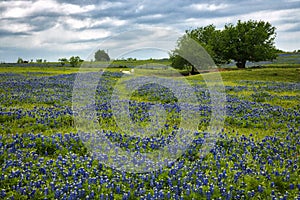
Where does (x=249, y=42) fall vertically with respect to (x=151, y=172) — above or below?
above

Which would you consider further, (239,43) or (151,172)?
(239,43)

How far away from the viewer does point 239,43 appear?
57500 millimetres

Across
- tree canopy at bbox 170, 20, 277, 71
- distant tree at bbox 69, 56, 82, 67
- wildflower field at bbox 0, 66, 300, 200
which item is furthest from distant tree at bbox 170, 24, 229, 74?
wildflower field at bbox 0, 66, 300, 200

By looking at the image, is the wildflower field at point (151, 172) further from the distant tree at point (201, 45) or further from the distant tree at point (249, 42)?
the distant tree at point (249, 42)

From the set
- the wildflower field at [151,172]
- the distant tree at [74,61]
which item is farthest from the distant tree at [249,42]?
the wildflower field at [151,172]

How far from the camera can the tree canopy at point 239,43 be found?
55719 millimetres

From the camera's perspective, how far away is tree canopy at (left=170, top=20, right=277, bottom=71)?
183ft

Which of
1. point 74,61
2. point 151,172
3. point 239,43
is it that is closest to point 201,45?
point 239,43

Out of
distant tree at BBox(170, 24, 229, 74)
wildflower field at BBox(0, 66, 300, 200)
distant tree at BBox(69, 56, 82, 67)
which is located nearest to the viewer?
wildflower field at BBox(0, 66, 300, 200)

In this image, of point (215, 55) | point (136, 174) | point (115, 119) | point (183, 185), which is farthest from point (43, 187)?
point (215, 55)

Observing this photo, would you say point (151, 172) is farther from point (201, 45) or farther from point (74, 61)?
point (74, 61)

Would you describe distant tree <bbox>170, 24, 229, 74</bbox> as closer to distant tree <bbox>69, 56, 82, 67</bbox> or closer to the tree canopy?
the tree canopy

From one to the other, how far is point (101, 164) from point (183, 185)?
2.23m

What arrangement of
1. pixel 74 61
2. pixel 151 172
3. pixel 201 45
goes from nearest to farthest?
pixel 151 172
pixel 201 45
pixel 74 61
